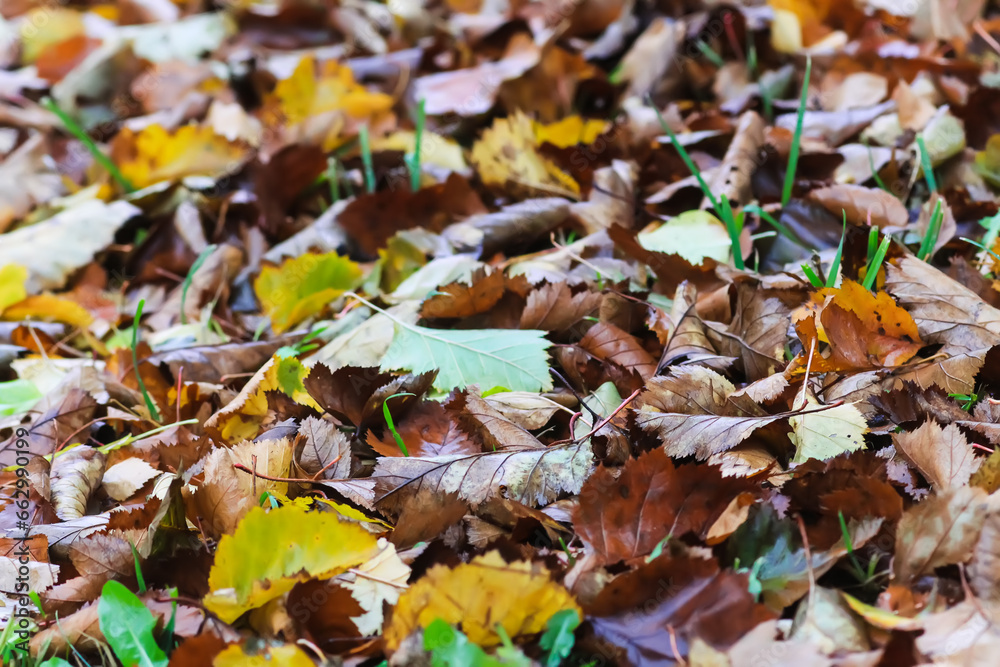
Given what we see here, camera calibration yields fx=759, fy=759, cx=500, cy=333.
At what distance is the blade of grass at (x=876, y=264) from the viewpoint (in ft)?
3.88

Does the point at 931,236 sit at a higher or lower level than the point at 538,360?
higher

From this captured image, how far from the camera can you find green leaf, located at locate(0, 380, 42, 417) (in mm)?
1474

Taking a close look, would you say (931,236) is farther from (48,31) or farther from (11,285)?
(48,31)

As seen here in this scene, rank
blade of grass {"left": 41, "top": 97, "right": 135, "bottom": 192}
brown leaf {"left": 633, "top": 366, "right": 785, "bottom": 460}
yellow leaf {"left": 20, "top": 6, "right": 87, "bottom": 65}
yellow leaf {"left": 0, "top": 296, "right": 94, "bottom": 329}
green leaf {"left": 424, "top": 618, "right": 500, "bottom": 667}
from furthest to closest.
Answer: yellow leaf {"left": 20, "top": 6, "right": 87, "bottom": 65}, blade of grass {"left": 41, "top": 97, "right": 135, "bottom": 192}, yellow leaf {"left": 0, "top": 296, "right": 94, "bottom": 329}, brown leaf {"left": 633, "top": 366, "right": 785, "bottom": 460}, green leaf {"left": 424, "top": 618, "right": 500, "bottom": 667}

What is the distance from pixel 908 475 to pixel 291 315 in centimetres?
114

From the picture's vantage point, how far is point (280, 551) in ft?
3.03

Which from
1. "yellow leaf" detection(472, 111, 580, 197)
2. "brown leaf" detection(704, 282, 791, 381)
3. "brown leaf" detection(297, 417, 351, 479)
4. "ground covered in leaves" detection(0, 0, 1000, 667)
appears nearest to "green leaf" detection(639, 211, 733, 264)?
"ground covered in leaves" detection(0, 0, 1000, 667)

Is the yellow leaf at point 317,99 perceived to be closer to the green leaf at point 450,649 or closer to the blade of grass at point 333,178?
the blade of grass at point 333,178

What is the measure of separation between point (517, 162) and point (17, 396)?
3.88ft

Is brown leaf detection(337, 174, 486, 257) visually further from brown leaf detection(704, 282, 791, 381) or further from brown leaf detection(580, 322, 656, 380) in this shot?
brown leaf detection(704, 282, 791, 381)

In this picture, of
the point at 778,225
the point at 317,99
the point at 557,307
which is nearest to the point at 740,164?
the point at 778,225

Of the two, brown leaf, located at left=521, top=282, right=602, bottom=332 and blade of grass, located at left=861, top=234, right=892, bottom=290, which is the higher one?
blade of grass, located at left=861, top=234, right=892, bottom=290

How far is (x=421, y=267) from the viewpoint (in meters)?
1.64

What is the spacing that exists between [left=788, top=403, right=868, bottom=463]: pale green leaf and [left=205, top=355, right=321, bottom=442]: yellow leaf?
75cm
